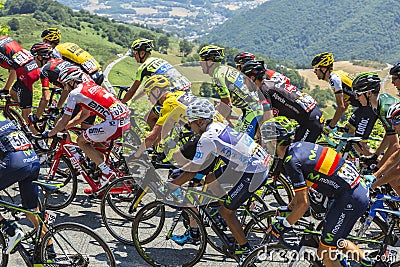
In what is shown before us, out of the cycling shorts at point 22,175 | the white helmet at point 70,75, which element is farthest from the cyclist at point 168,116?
the cycling shorts at point 22,175

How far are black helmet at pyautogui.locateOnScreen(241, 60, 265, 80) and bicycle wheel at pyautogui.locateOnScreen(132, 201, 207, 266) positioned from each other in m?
2.73

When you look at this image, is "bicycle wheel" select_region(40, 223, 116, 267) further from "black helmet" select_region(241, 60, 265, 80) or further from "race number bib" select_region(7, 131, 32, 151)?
"black helmet" select_region(241, 60, 265, 80)

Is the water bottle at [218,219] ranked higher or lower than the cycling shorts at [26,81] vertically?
lower

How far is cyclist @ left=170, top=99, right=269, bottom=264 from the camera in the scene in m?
5.81

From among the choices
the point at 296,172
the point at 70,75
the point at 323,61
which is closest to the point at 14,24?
the point at 70,75

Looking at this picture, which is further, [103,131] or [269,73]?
[269,73]

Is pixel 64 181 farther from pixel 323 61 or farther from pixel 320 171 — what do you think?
pixel 323 61

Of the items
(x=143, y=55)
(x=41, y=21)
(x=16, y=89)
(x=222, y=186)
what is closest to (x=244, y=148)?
(x=222, y=186)

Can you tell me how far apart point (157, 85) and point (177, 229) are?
10.3 ft

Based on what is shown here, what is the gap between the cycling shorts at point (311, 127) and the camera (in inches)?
327

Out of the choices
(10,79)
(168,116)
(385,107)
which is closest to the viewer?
(385,107)

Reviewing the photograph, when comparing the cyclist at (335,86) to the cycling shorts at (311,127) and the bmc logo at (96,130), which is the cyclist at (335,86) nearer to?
the cycling shorts at (311,127)

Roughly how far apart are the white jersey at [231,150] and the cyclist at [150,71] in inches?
122

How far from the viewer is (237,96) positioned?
8828 millimetres
